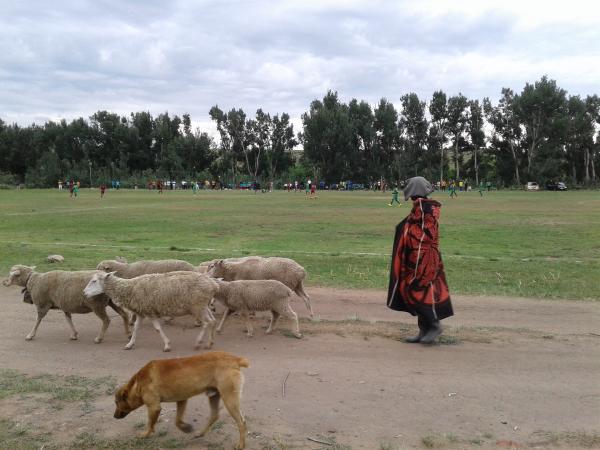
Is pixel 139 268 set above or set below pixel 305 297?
above

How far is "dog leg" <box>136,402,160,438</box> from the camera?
5230mm

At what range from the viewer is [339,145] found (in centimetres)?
9875

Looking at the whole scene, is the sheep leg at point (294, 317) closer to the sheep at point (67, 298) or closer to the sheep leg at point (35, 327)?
the sheep at point (67, 298)

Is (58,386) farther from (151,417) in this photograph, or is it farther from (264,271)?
(264,271)

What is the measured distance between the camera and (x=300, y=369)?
23.2 ft

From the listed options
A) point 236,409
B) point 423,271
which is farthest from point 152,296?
point 423,271

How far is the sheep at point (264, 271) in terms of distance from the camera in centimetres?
1031

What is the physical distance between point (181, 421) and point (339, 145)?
95150 millimetres

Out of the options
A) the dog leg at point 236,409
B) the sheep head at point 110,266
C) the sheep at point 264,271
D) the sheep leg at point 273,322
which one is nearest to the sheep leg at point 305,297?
the sheep at point 264,271

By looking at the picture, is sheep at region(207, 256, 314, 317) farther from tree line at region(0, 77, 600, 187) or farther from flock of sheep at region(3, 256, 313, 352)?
tree line at region(0, 77, 600, 187)

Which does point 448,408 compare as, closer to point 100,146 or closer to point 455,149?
point 455,149

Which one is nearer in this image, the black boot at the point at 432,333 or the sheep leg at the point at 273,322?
the black boot at the point at 432,333

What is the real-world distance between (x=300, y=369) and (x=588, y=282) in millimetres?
8692

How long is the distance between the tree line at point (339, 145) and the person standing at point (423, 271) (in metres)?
90.0
